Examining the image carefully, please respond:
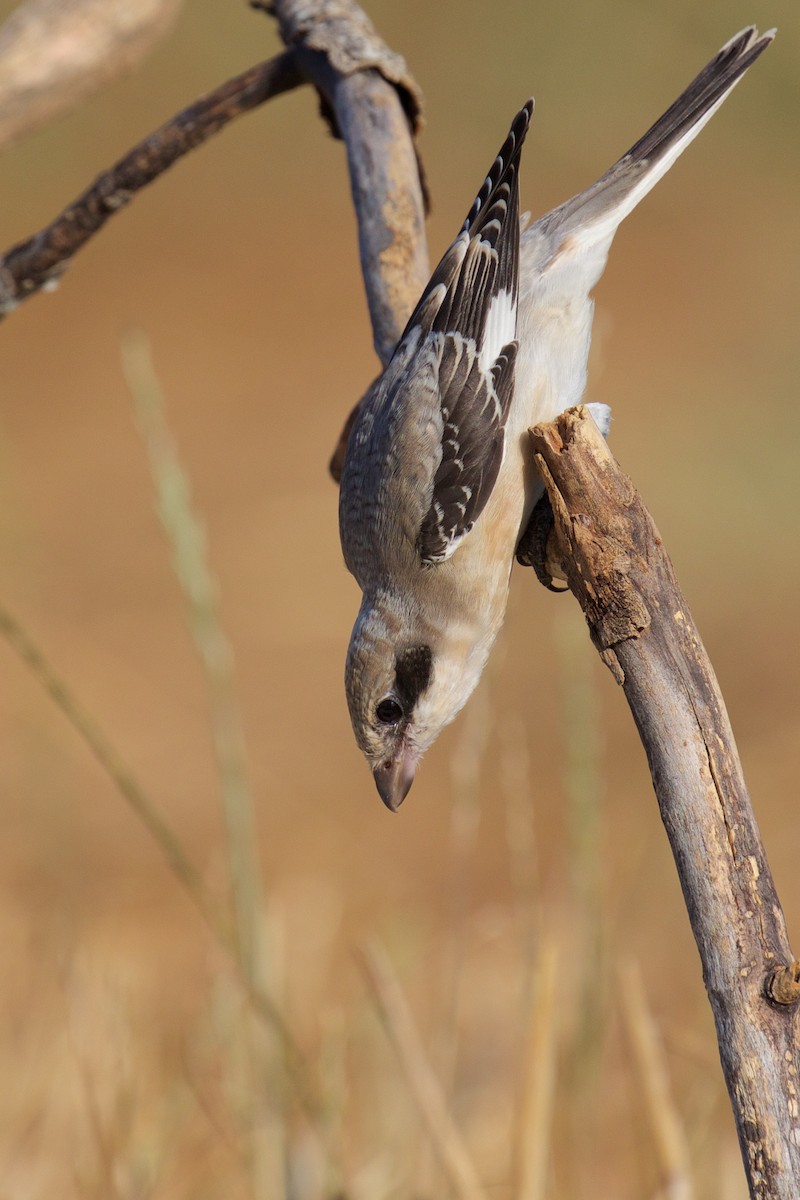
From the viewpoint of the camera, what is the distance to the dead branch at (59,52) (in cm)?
244

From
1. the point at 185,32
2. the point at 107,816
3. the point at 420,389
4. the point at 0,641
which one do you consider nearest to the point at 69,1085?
the point at 420,389

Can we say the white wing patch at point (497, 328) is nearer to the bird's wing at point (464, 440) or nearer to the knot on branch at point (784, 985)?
the bird's wing at point (464, 440)

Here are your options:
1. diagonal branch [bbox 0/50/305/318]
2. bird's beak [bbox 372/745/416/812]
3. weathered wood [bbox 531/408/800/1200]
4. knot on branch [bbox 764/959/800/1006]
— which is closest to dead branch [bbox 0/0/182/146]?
diagonal branch [bbox 0/50/305/318]

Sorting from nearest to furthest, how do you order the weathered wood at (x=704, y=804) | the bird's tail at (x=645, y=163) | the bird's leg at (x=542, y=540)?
the weathered wood at (x=704, y=804) < the bird's leg at (x=542, y=540) < the bird's tail at (x=645, y=163)

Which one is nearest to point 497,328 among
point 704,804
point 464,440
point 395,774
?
point 464,440

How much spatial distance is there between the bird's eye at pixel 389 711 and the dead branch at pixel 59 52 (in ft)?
4.36

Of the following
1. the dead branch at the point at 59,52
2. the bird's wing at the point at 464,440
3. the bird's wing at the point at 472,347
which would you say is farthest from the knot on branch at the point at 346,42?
the bird's wing at the point at 464,440

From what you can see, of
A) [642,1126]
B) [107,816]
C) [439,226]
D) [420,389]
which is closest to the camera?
[642,1126]

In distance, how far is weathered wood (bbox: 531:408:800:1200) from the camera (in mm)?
1100

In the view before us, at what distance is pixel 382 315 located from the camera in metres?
2.26

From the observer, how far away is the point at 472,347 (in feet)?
8.24

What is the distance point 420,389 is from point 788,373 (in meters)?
7.24

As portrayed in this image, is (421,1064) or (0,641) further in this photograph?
(0,641)

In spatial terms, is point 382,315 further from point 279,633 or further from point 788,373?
point 788,373
